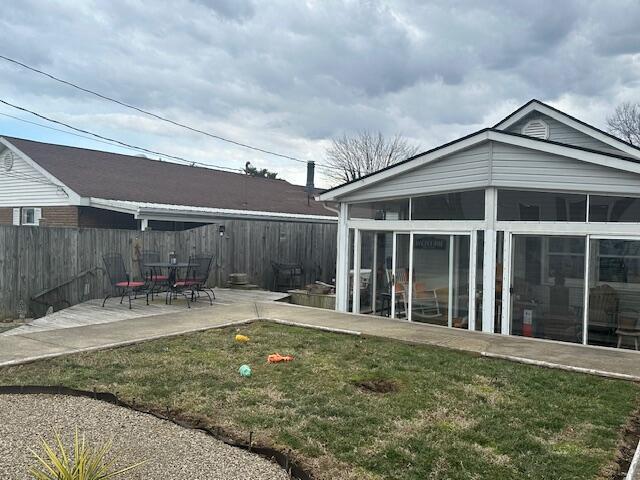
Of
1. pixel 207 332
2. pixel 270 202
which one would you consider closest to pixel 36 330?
pixel 207 332

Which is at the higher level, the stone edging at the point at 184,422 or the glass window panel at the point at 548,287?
the glass window panel at the point at 548,287

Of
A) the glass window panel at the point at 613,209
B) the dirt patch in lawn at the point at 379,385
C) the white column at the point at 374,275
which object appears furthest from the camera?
the white column at the point at 374,275

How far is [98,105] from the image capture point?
651 inches

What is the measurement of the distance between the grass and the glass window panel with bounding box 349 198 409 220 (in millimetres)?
3695

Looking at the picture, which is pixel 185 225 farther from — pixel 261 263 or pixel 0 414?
pixel 0 414

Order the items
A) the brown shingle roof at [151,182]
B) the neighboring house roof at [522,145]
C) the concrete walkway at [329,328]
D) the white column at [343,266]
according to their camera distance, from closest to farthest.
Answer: the concrete walkway at [329,328] → the neighboring house roof at [522,145] → the white column at [343,266] → the brown shingle roof at [151,182]

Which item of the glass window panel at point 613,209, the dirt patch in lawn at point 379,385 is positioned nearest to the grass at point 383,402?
the dirt patch in lawn at point 379,385

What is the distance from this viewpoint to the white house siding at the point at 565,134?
10281mm

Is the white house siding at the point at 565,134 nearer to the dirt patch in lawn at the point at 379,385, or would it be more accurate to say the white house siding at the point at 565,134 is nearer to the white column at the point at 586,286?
the white column at the point at 586,286

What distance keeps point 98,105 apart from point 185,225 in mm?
5063

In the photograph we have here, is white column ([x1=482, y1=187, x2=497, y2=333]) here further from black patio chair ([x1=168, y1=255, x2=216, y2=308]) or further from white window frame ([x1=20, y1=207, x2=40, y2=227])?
white window frame ([x1=20, y1=207, x2=40, y2=227])

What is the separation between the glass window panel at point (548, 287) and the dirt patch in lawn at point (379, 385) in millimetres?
4014

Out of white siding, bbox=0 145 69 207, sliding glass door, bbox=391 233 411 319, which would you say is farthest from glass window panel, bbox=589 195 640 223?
white siding, bbox=0 145 69 207

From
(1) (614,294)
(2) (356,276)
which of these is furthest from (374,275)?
(1) (614,294)
